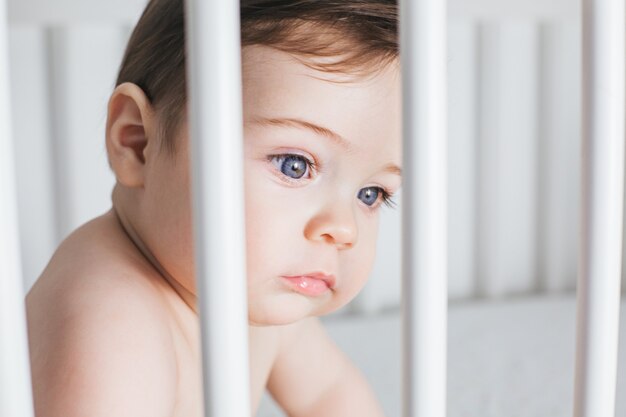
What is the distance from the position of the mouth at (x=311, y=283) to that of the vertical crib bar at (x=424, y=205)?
0.16 meters

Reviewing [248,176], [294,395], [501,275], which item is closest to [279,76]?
[248,176]

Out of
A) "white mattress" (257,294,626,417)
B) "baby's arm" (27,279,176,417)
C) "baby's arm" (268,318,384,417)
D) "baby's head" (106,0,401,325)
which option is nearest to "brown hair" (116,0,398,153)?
"baby's head" (106,0,401,325)

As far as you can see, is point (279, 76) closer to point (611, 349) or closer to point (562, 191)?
point (611, 349)

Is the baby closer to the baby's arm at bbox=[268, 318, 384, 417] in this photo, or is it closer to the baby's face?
the baby's face

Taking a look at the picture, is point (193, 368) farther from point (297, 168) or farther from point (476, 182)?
point (476, 182)

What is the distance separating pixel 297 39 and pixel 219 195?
0.65 ft

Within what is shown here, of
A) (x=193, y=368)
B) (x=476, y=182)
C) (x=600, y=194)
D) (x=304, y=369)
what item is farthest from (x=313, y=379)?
(x=476, y=182)

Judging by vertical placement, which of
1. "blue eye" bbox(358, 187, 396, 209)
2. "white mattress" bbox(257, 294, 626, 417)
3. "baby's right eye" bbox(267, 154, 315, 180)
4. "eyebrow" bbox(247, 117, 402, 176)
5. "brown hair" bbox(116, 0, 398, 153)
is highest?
"brown hair" bbox(116, 0, 398, 153)

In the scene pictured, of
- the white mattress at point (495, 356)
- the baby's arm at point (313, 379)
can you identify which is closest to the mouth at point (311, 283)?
the baby's arm at point (313, 379)

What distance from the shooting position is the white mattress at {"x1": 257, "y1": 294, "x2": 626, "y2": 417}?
90 centimetres

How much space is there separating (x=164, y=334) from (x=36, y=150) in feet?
2.31

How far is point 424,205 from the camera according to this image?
364 millimetres

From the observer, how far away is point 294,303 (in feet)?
1.80

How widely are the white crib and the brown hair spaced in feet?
1.50
